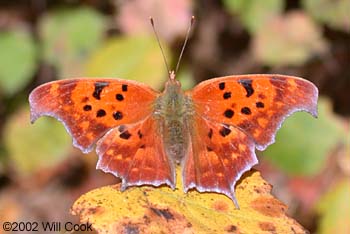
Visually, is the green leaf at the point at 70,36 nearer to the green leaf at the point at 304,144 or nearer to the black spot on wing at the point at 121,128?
the green leaf at the point at 304,144

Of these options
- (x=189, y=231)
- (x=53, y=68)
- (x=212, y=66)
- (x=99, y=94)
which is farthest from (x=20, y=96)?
(x=189, y=231)

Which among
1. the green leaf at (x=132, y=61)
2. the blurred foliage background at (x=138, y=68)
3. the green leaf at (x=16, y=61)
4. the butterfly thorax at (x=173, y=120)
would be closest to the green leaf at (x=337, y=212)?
the blurred foliage background at (x=138, y=68)

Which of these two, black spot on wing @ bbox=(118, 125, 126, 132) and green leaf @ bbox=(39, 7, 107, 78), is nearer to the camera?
black spot on wing @ bbox=(118, 125, 126, 132)

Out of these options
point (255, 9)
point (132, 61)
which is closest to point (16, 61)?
point (132, 61)

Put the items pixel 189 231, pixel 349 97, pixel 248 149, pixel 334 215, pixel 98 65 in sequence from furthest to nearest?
pixel 349 97
pixel 98 65
pixel 334 215
pixel 248 149
pixel 189 231

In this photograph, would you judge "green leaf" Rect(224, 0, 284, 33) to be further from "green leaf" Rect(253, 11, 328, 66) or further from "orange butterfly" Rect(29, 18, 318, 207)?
"orange butterfly" Rect(29, 18, 318, 207)

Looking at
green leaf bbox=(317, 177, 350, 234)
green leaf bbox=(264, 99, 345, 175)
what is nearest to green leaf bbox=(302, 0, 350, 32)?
green leaf bbox=(264, 99, 345, 175)

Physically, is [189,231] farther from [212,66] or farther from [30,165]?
[212,66]
